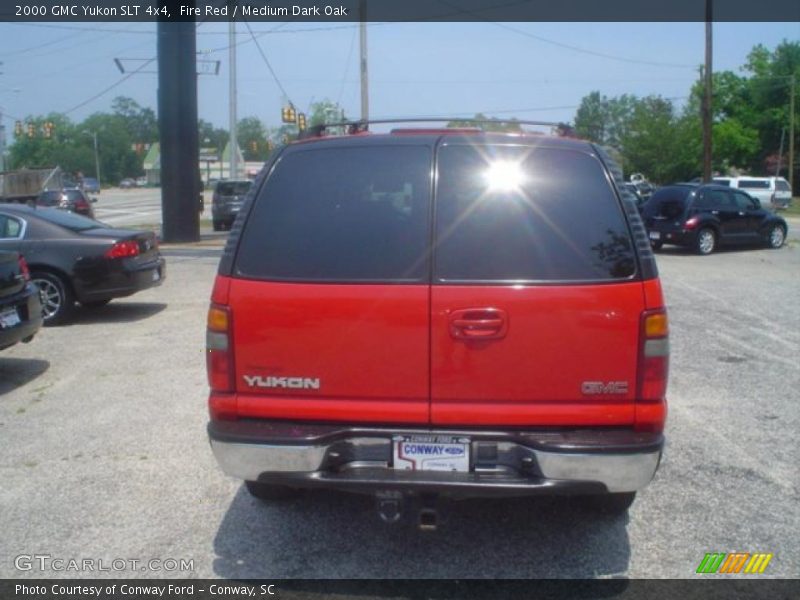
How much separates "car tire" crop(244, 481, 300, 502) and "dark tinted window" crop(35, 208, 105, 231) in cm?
691

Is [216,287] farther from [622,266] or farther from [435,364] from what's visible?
[622,266]

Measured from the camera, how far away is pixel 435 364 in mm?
3473

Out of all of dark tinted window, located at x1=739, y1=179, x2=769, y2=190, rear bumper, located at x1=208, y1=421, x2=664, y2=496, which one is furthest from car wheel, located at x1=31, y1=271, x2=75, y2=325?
dark tinted window, located at x1=739, y1=179, x2=769, y2=190

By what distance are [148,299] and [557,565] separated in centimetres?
935

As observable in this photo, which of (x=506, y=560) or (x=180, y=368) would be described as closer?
(x=506, y=560)

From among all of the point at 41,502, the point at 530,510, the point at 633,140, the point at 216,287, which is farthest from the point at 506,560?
the point at 633,140

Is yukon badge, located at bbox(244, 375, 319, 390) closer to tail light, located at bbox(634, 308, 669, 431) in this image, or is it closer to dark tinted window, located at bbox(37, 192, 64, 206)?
tail light, located at bbox(634, 308, 669, 431)

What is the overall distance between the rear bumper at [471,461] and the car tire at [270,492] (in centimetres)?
83

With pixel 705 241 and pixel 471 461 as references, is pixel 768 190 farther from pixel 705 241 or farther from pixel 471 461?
pixel 471 461

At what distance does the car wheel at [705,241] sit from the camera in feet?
62.4

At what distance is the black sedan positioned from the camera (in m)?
9.94

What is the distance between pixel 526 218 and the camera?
142 inches

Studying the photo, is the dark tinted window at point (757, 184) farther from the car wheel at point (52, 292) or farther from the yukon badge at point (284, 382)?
the yukon badge at point (284, 382)

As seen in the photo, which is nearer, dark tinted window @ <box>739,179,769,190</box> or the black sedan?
the black sedan
